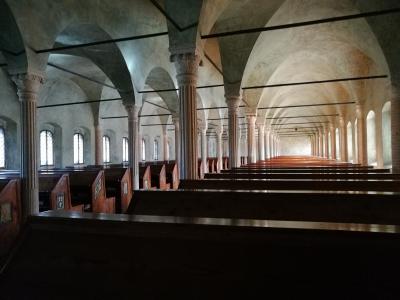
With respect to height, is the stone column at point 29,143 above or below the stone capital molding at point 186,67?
below

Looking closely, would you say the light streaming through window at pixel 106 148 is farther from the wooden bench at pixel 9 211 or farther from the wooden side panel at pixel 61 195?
the wooden bench at pixel 9 211

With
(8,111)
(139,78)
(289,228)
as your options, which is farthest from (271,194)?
(8,111)

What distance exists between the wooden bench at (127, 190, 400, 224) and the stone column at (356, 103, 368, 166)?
47.8 ft

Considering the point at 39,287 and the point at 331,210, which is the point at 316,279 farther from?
the point at 331,210

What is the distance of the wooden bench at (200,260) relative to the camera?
161cm

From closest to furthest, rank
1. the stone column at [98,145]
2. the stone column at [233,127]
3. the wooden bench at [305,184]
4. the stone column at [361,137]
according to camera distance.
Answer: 1. the wooden bench at [305,184]
2. the stone column at [233,127]
3. the stone column at [361,137]
4. the stone column at [98,145]

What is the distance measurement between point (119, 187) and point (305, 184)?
7169 millimetres

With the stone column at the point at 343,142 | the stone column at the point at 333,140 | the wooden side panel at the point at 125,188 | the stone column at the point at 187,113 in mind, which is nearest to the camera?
the stone column at the point at 187,113

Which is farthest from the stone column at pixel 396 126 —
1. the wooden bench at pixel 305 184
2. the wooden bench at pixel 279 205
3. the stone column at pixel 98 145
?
the stone column at pixel 98 145

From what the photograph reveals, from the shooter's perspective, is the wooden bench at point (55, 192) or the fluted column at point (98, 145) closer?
the wooden bench at point (55, 192)

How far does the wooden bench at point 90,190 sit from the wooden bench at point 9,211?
1.83 meters

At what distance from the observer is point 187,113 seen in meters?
7.51

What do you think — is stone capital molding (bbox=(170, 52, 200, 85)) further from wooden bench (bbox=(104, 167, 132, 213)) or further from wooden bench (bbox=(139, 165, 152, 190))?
wooden bench (bbox=(139, 165, 152, 190))

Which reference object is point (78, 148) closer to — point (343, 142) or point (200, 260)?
point (343, 142)
